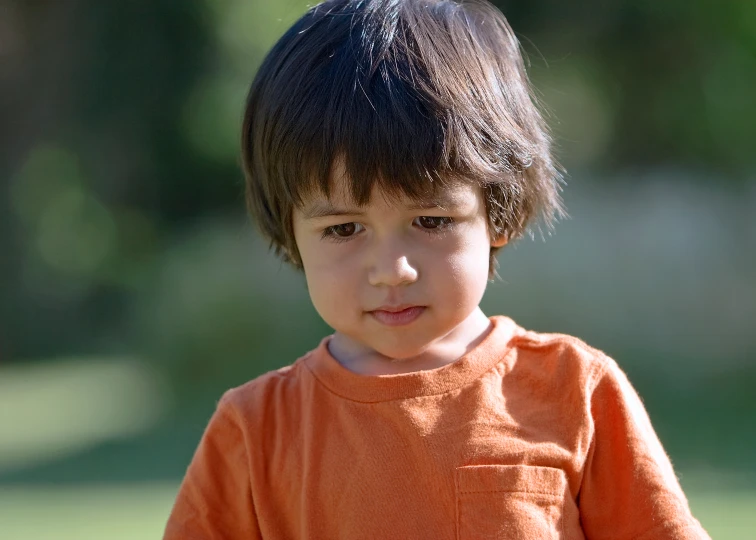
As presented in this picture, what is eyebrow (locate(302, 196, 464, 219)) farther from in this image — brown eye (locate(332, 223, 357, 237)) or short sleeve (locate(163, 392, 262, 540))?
short sleeve (locate(163, 392, 262, 540))

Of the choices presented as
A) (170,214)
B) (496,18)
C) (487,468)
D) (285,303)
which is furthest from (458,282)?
(170,214)

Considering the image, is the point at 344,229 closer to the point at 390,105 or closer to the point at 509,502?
the point at 390,105

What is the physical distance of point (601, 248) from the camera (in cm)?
841

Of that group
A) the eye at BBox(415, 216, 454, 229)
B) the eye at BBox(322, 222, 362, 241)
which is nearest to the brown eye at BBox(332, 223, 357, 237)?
the eye at BBox(322, 222, 362, 241)

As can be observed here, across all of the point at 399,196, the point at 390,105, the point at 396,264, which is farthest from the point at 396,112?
the point at 396,264

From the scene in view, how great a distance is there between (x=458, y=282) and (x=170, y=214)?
8.31m

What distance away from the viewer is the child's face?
5.68 ft

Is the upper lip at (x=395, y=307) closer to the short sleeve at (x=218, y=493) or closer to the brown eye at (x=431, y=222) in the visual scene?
the brown eye at (x=431, y=222)

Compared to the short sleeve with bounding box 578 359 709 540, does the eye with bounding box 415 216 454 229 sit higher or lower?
higher

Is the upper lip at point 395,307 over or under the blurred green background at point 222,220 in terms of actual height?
under

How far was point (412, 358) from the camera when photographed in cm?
191

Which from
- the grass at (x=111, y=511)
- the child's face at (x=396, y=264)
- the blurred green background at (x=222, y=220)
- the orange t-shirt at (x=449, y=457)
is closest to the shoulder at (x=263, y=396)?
the orange t-shirt at (x=449, y=457)

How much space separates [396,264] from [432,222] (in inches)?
4.5

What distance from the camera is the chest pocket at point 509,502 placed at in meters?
1.73
